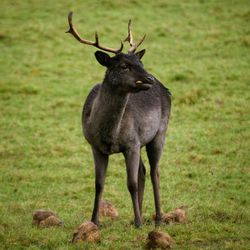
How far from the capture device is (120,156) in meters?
15.2

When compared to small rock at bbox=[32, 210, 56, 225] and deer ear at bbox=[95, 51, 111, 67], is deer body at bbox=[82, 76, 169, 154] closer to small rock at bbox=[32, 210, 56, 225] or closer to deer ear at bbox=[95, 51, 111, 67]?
deer ear at bbox=[95, 51, 111, 67]

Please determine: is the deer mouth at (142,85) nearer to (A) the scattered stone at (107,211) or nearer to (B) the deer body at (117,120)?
(B) the deer body at (117,120)

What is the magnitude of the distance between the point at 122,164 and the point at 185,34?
10.6m

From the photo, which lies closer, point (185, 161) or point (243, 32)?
point (185, 161)

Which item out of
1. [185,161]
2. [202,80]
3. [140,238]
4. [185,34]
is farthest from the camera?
[185,34]

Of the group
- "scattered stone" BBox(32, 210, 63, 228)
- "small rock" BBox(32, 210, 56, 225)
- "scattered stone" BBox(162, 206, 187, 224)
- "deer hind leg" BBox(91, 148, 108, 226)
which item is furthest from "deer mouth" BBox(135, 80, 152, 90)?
"small rock" BBox(32, 210, 56, 225)

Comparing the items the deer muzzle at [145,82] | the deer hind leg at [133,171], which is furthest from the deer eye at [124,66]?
the deer hind leg at [133,171]

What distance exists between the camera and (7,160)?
1491 centimetres

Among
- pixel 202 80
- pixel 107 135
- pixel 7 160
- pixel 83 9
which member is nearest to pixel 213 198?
pixel 107 135

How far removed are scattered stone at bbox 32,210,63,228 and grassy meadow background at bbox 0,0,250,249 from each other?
222 mm

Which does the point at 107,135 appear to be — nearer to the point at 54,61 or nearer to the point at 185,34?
the point at 54,61

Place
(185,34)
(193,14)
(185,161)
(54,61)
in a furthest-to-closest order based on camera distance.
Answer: (193,14), (185,34), (54,61), (185,161)

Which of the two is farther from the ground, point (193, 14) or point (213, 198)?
point (193, 14)

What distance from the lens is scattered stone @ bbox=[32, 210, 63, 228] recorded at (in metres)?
9.18
